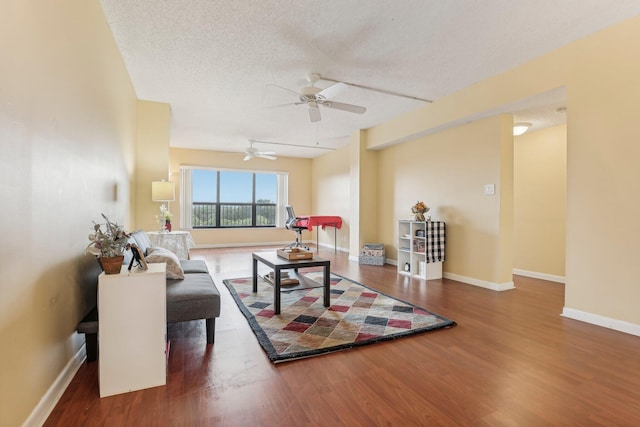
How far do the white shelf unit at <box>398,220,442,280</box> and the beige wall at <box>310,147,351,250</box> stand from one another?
211 centimetres

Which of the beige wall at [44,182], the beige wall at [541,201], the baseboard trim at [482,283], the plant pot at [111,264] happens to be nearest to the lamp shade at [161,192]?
the beige wall at [44,182]

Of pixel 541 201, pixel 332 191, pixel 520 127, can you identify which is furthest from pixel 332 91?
pixel 332 191

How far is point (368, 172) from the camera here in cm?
588

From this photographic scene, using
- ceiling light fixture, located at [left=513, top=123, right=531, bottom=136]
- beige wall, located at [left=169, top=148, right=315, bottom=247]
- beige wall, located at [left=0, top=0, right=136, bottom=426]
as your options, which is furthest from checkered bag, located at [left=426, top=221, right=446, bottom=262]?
beige wall, located at [left=169, top=148, right=315, bottom=247]

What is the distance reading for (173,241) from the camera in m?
4.06

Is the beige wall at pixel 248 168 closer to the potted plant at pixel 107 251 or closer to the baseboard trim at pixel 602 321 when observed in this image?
the potted plant at pixel 107 251

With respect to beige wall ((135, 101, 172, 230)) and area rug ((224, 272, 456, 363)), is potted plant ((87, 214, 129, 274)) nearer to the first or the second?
area rug ((224, 272, 456, 363))

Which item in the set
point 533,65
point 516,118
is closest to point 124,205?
point 533,65

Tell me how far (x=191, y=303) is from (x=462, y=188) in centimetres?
377

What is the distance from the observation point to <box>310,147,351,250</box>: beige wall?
7.18m

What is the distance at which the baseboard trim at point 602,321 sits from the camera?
2.44 m

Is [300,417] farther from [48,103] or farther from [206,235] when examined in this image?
[206,235]

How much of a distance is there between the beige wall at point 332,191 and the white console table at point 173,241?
3.68m

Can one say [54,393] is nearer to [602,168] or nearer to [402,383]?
[402,383]
